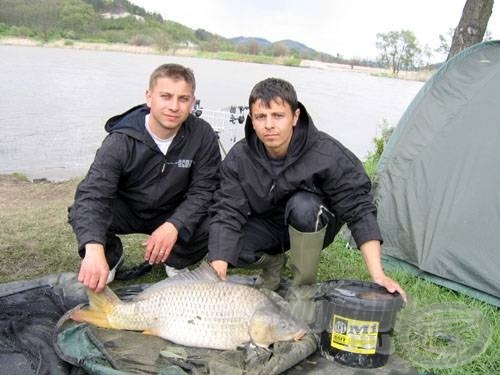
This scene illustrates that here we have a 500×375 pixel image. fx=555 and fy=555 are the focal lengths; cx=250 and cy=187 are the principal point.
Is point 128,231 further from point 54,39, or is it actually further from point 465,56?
point 54,39

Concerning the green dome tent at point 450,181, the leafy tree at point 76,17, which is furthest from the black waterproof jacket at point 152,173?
the leafy tree at point 76,17

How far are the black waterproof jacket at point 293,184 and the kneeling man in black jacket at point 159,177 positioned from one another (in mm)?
255

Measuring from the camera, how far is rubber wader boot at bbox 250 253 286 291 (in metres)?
3.11

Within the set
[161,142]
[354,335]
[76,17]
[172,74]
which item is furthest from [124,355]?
[76,17]

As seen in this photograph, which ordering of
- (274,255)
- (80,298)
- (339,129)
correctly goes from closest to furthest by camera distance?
(80,298) < (274,255) < (339,129)

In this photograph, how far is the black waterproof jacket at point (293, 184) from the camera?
9.03ft

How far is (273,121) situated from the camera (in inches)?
108

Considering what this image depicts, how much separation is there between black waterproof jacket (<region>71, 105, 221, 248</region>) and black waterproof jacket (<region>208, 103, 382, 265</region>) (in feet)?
0.72

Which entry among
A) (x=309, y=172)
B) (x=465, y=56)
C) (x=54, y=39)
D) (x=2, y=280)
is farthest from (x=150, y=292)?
(x=54, y=39)

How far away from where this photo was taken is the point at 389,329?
2.27 m

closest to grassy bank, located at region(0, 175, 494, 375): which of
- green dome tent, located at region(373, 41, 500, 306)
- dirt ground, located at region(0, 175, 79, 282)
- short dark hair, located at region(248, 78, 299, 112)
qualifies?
dirt ground, located at region(0, 175, 79, 282)

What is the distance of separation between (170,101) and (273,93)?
586 millimetres

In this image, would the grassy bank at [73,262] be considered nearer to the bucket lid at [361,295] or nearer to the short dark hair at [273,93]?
the bucket lid at [361,295]

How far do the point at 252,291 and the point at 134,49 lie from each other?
54862 mm
